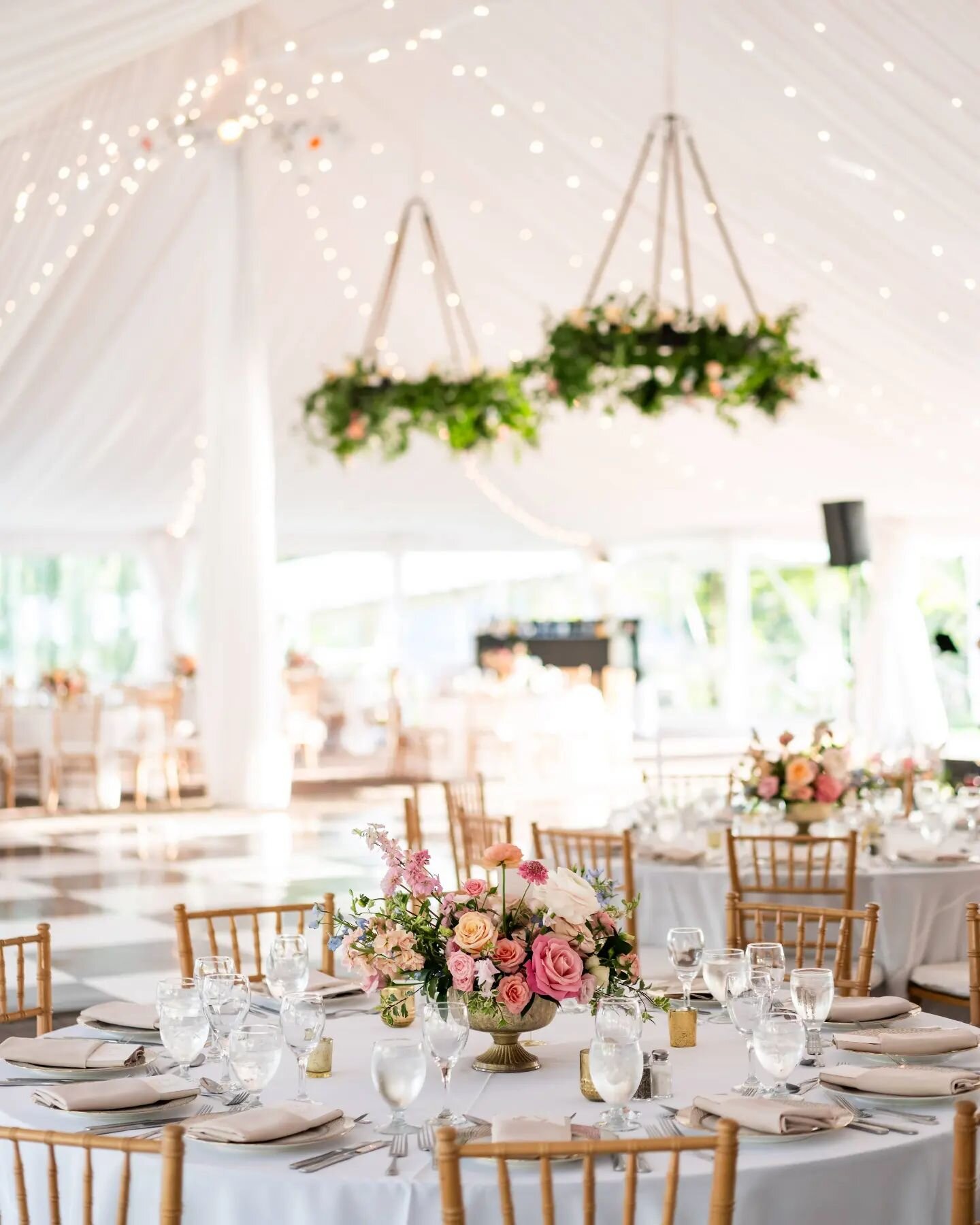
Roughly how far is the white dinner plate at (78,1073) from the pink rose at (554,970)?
712 millimetres

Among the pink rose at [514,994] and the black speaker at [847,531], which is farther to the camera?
the black speaker at [847,531]

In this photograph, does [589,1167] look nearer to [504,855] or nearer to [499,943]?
[499,943]

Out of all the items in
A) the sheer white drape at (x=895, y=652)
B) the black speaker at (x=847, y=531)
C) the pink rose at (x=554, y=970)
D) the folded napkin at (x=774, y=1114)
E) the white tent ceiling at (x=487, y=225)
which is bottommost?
the folded napkin at (x=774, y=1114)

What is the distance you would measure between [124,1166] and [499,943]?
77cm

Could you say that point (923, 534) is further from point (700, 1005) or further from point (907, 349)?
point (700, 1005)

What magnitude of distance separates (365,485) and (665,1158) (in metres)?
16.1

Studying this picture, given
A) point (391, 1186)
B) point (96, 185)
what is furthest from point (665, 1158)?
point (96, 185)

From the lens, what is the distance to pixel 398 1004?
290 cm

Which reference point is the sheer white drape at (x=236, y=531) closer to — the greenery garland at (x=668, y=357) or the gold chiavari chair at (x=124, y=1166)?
the greenery garland at (x=668, y=357)

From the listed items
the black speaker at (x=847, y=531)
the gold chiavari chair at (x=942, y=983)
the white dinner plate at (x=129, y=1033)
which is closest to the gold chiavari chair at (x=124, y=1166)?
the white dinner plate at (x=129, y=1033)

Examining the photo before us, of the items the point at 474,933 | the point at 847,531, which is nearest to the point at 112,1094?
the point at 474,933

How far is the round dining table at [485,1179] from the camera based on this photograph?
2.21 meters

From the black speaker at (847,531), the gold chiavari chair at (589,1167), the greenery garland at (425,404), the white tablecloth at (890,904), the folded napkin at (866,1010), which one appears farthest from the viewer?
the black speaker at (847,531)

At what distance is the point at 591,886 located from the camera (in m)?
2.86
